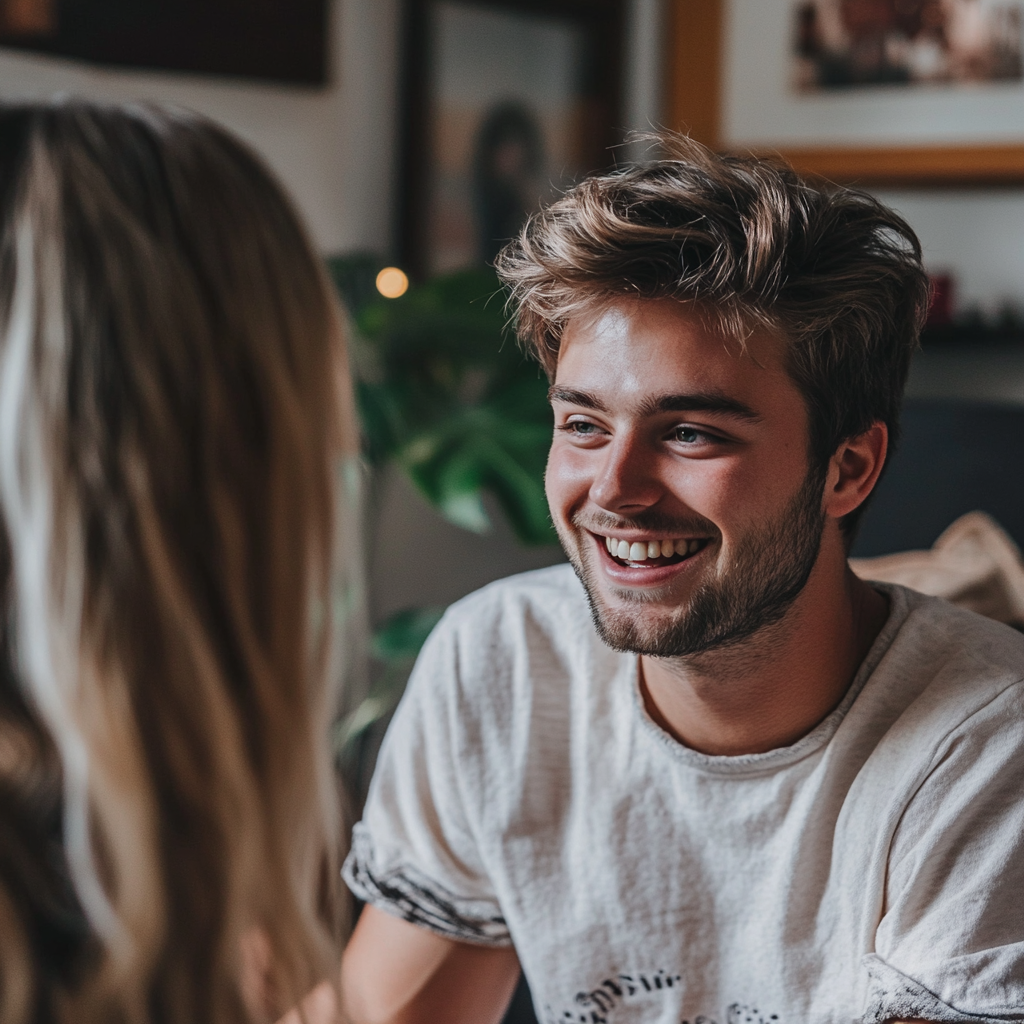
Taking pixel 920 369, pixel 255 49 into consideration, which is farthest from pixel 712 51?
pixel 255 49

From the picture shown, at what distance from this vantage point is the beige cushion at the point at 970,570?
4.69 ft

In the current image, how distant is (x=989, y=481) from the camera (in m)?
1.69

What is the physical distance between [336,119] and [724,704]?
139cm

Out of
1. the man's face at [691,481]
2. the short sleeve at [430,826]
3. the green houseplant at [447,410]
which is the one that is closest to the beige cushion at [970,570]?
the man's face at [691,481]

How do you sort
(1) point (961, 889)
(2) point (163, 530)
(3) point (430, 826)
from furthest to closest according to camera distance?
(3) point (430, 826)
(1) point (961, 889)
(2) point (163, 530)

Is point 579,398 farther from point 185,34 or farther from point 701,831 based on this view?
point 185,34

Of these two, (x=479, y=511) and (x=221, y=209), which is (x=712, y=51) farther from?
(x=221, y=209)

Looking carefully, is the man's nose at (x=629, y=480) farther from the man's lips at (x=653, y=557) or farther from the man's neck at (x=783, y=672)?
the man's neck at (x=783, y=672)

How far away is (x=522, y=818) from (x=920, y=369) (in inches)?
60.1

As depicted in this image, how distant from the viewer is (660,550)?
107 centimetres

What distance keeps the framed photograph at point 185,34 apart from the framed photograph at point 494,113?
0.23 m

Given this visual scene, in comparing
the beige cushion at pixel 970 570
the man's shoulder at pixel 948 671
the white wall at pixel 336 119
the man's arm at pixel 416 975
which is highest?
the white wall at pixel 336 119

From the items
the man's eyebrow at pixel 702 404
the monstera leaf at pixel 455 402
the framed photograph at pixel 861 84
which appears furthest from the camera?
the framed photograph at pixel 861 84

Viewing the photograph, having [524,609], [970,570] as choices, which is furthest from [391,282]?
[970,570]
